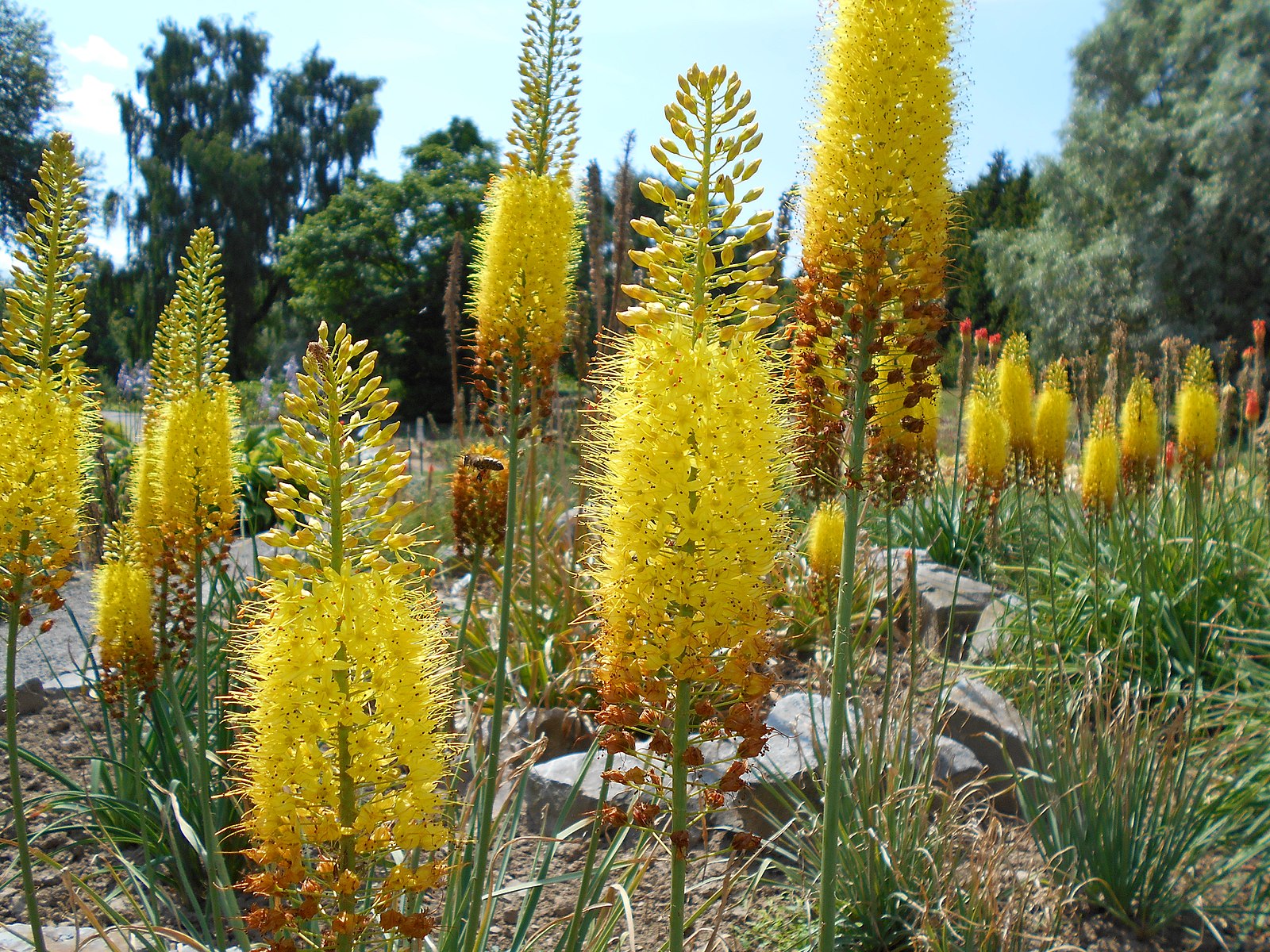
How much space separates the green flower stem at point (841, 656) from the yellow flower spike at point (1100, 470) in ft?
14.3

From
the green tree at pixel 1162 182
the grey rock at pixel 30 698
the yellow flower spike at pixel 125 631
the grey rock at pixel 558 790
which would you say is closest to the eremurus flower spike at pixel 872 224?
the grey rock at pixel 558 790

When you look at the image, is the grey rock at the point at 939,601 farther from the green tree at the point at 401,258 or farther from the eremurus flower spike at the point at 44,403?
the green tree at the point at 401,258

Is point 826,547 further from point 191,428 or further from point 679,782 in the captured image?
point 679,782

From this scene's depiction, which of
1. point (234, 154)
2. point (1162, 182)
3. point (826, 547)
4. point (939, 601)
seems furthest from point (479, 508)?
point (234, 154)

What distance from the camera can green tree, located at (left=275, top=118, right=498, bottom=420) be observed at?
2894 cm

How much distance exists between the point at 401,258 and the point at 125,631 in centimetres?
2835

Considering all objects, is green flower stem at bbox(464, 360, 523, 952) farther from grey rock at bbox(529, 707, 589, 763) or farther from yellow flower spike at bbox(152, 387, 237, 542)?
grey rock at bbox(529, 707, 589, 763)

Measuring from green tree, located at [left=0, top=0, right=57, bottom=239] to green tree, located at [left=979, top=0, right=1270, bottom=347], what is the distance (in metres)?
28.1

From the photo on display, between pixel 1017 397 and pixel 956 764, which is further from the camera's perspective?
pixel 1017 397

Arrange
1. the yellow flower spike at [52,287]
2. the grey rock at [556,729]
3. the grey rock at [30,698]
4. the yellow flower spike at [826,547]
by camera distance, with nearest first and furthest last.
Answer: the yellow flower spike at [52,287] < the grey rock at [556,729] < the yellow flower spike at [826,547] < the grey rock at [30,698]

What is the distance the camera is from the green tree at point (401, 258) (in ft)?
94.9

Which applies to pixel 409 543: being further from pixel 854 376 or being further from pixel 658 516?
pixel 854 376

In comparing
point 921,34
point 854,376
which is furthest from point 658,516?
point 921,34

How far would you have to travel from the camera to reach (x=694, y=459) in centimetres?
182
